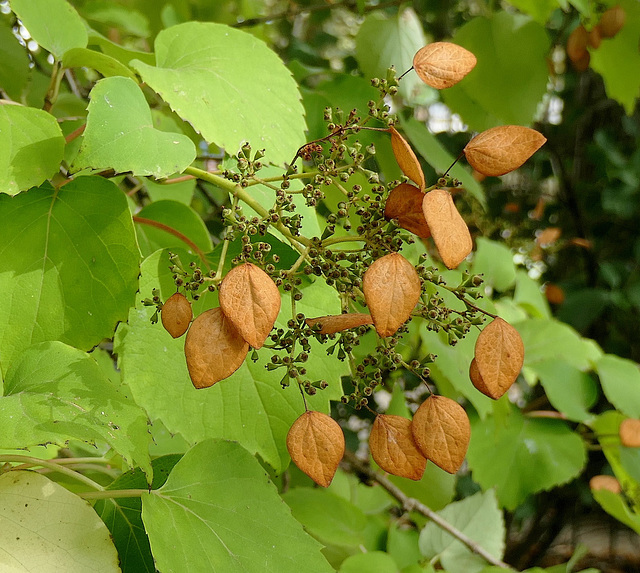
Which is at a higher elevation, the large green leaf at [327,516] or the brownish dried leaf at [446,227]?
the brownish dried leaf at [446,227]

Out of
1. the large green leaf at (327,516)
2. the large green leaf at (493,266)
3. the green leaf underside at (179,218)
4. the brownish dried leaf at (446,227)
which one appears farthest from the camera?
the large green leaf at (493,266)

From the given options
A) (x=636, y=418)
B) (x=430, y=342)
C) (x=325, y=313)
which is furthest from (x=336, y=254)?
(x=636, y=418)

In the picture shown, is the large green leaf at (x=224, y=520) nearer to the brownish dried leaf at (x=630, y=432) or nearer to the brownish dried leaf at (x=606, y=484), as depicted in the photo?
the brownish dried leaf at (x=630, y=432)

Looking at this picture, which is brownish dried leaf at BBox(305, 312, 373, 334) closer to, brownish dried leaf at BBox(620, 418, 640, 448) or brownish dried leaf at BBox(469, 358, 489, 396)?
brownish dried leaf at BBox(469, 358, 489, 396)

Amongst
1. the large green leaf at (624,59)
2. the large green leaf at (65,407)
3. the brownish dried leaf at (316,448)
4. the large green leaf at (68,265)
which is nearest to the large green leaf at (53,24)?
the large green leaf at (68,265)

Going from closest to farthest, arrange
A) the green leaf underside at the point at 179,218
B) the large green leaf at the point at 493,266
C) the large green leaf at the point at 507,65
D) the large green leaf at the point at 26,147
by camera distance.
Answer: the large green leaf at the point at 26,147, the green leaf underside at the point at 179,218, the large green leaf at the point at 507,65, the large green leaf at the point at 493,266

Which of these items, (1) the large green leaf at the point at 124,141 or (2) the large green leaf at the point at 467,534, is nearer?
(1) the large green leaf at the point at 124,141
